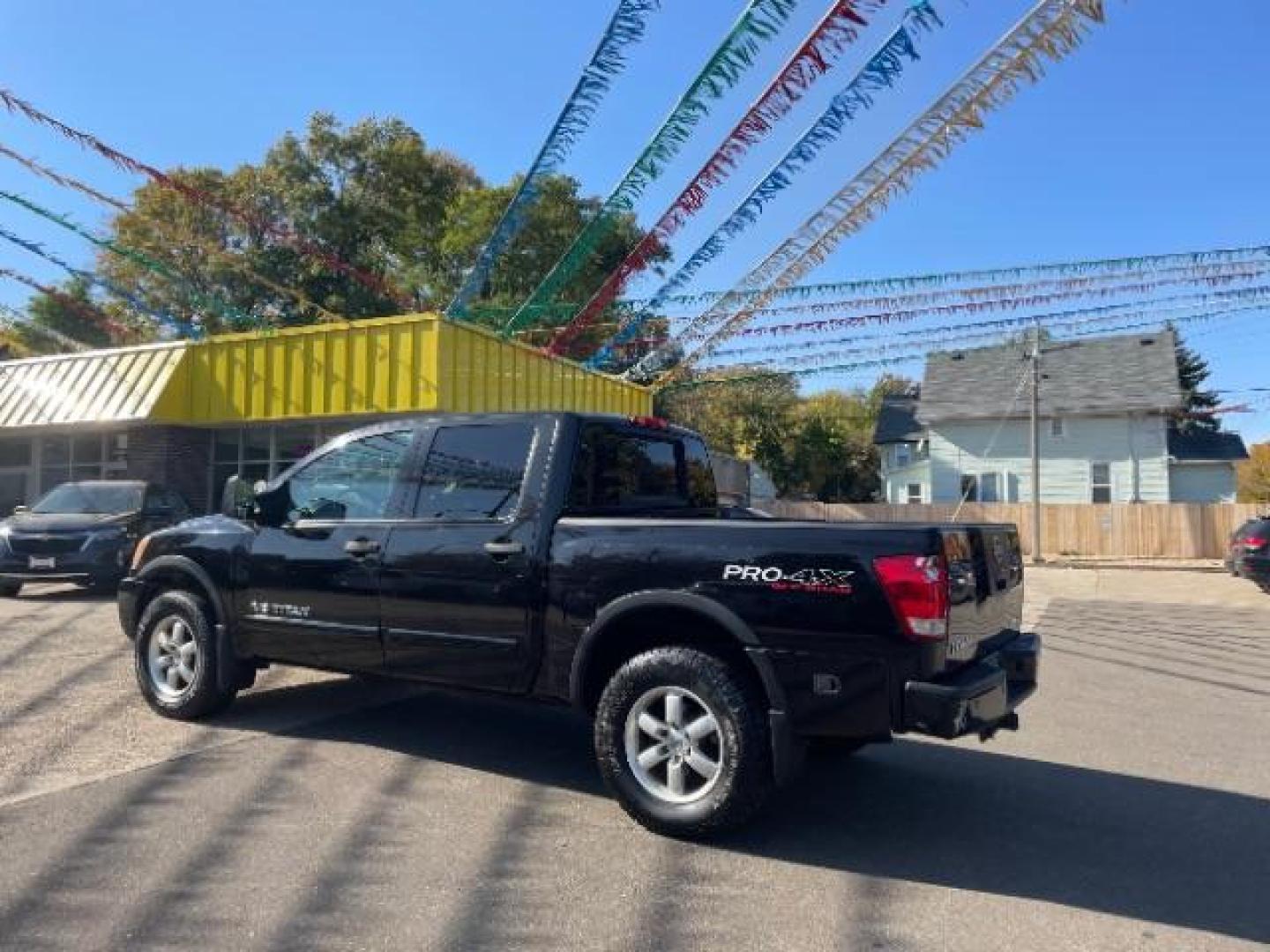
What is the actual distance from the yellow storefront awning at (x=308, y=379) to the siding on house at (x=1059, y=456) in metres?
19.4

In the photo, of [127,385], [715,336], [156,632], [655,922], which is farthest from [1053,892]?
[127,385]

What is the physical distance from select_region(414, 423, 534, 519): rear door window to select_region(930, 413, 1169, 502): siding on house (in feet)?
107

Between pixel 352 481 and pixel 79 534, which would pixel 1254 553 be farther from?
pixel 79 534

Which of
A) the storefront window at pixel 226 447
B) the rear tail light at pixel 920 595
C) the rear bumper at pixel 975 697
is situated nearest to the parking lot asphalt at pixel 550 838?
the rear bumper at pixel 975 697

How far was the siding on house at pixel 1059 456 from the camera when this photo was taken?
33312 millimetres

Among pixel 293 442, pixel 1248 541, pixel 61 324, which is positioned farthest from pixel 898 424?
pixel 61 324

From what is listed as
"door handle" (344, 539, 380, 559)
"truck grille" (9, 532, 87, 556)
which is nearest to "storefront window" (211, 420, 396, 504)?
"truck grille" (9, 532, 87, 556)

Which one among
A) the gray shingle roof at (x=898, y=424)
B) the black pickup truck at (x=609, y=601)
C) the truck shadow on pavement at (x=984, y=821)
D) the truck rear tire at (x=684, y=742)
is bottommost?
the truck shadow on pavement at (x=984, y=821)

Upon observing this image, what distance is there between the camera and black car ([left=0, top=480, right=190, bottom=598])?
12281mm

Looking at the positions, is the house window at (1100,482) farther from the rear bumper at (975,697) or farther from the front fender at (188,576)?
the front fender at (188,576)

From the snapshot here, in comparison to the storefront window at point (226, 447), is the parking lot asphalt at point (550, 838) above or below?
below

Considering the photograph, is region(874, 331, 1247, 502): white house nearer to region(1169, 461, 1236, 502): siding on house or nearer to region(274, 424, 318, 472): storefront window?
region(1169, 461, 1236, 502): siding on house

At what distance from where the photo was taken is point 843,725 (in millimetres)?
3961

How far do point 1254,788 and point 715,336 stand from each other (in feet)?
31.9
